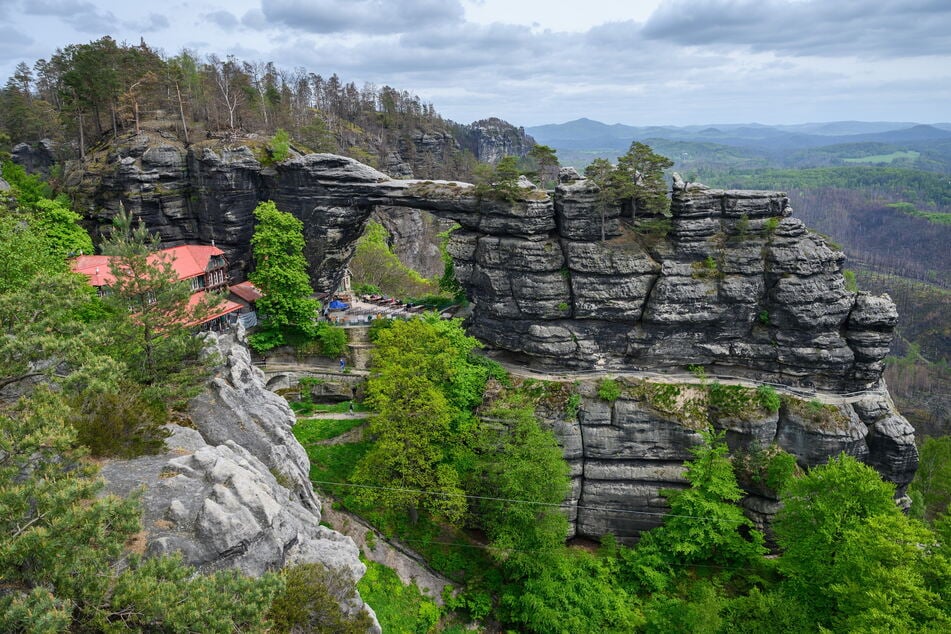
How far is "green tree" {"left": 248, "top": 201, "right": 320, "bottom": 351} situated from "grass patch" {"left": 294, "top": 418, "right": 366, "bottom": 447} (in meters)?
6.62

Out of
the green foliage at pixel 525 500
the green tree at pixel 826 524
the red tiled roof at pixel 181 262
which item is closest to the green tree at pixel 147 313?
the red tiled roof at pixel 181 262

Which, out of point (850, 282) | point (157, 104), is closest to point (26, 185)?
point (157, 104)

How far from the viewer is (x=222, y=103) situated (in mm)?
45031

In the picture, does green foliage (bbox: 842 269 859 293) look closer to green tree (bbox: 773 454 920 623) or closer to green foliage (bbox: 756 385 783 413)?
green foliage (bbox: 756 385 783 413)

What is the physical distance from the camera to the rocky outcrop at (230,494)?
12227mm

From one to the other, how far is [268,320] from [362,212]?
407 inches

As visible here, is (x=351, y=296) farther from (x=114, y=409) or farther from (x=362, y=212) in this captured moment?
(x=114, y=409)

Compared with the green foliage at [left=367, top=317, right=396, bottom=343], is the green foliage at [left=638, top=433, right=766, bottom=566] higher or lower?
lower

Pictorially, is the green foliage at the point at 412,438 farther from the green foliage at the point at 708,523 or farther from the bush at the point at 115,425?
the green foliage at the point at 708,523

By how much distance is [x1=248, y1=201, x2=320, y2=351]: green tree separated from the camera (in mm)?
34312

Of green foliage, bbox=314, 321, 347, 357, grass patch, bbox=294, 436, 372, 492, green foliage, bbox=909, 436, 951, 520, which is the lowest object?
green foliage, bbox=909, 436, 951, 520

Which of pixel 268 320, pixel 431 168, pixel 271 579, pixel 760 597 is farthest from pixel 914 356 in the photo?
pixel 271 579

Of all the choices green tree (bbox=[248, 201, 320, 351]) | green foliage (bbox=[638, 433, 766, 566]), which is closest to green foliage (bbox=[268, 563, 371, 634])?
green foliage (bbox=[638, 433, 766, 566])

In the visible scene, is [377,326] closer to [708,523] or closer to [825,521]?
[708,523]
